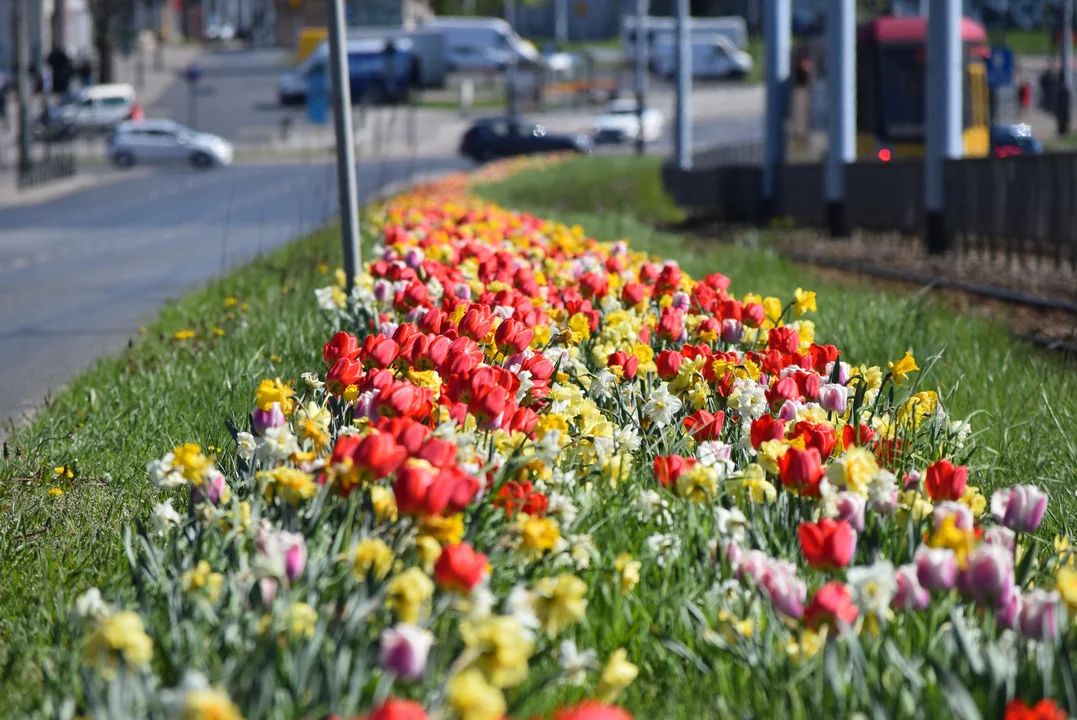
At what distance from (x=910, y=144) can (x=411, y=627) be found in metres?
25.2

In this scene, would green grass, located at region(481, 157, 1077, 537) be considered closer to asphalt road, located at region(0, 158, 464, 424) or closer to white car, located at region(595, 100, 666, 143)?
asphalt road, located at region(0, 158, 464, 424)

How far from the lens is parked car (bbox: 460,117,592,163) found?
54.4 m

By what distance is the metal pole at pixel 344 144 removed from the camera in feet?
28.6

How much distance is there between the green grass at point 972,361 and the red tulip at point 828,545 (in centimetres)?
187

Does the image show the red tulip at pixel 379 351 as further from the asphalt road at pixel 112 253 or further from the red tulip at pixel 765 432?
the asphalt road at pixel 112 253

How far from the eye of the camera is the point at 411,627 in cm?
265

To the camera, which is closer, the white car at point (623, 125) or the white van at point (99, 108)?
the white car at point (623, 125)

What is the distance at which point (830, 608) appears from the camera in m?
2.96

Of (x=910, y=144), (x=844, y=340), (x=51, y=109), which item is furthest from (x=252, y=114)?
(x=844, y=340)

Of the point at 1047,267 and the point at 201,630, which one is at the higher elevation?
the point at 201,630

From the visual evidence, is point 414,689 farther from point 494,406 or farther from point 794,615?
point 494,406

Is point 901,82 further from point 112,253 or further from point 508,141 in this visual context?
point 508,141

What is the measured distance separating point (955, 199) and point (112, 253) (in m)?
10.9

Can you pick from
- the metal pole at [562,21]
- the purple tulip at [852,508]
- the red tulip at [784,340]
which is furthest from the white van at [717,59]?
the purple tulip at [852,508]
